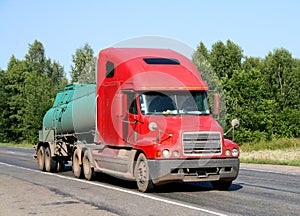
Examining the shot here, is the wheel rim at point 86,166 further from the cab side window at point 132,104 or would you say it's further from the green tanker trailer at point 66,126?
the cab side window at point 132,104

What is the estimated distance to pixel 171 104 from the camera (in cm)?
1396

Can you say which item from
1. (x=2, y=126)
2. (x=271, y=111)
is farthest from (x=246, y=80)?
(x=2, y=126)

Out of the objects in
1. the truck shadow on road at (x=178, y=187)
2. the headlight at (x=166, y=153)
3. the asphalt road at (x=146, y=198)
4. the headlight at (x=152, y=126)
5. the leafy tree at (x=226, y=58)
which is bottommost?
the asphalt road at (x=146, y=198)

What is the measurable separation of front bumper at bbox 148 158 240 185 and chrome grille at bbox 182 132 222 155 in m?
0.24

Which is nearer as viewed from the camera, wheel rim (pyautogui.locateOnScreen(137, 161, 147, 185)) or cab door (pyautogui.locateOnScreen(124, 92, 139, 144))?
wheel rim (pyautogui.locateOnScreen(137, 161, 147, 185))

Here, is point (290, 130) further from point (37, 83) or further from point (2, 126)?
point (2, 126)

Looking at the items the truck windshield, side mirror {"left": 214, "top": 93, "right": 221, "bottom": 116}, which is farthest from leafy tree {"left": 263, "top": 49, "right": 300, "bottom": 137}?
the truck windshield

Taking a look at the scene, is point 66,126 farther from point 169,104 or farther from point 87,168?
point 169,104

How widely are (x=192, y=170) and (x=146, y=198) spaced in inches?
55.8

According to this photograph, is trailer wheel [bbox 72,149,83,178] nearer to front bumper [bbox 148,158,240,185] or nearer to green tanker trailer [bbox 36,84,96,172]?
green tanker trailer [bbox 36,84,96,172]

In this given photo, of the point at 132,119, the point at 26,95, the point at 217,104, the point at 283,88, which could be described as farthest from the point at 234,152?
the point at 26,95

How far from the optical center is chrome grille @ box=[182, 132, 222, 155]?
42.4 feet

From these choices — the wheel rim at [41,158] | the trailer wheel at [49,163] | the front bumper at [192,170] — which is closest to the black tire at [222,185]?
the front bumper at [192,170]

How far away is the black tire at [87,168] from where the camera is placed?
17.6m
